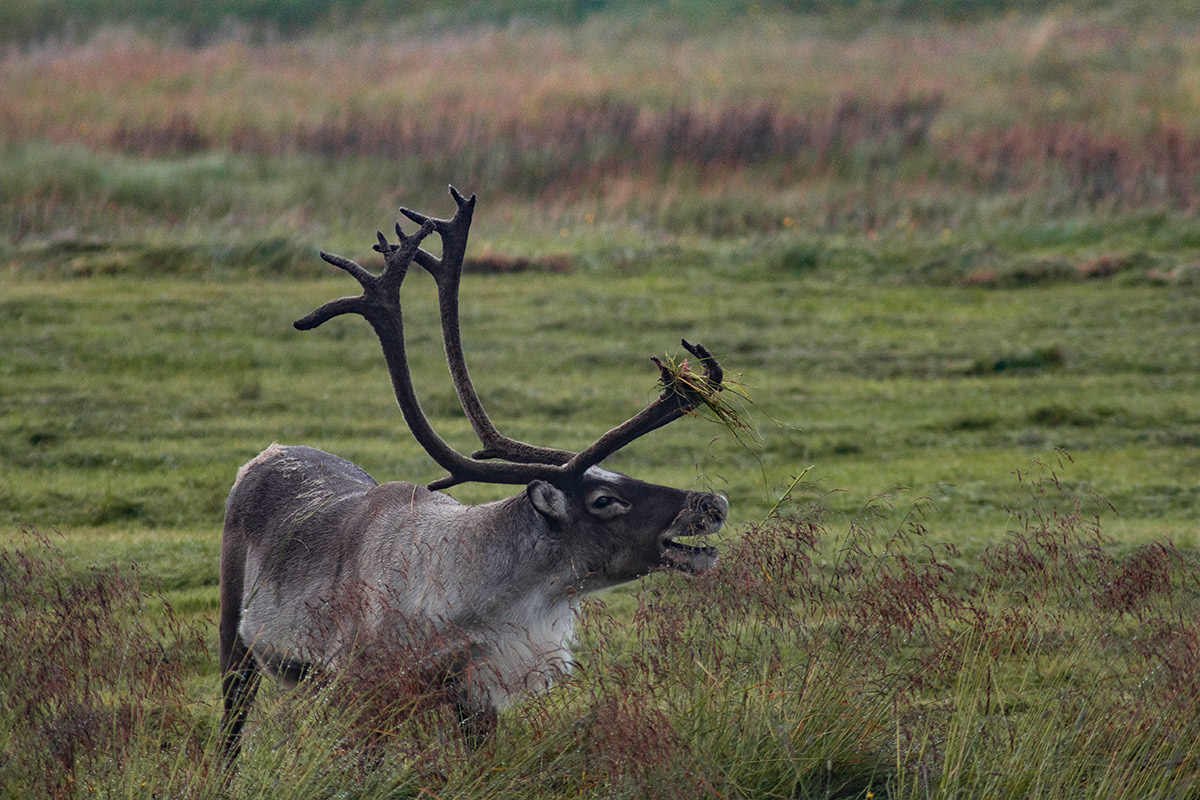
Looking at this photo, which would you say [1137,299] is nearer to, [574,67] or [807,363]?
[807,363]

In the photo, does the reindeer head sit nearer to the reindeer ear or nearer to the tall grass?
the reindeer ear

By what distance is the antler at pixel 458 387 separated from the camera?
5.47 meters

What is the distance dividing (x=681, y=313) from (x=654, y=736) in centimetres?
1215

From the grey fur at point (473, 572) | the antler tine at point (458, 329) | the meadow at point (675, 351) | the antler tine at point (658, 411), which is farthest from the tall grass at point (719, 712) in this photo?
the antler tine at point (458, 329)

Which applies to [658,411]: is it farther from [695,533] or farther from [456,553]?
[456,553]

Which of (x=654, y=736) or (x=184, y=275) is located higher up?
(x=654, y=736)

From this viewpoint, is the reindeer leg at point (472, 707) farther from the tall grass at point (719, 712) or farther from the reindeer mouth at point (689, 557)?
the reindeer mouth at point (689, 557)

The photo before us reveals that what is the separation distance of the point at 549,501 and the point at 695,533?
644 millimetres

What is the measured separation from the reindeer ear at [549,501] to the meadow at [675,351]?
18.1 inches

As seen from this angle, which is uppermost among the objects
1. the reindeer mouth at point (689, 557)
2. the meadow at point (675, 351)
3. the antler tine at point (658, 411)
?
the antler tine at point (658, 411)

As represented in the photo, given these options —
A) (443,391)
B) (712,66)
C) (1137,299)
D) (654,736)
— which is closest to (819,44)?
(712,66)

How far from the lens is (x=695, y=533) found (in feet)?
17.1

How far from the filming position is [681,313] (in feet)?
54.6

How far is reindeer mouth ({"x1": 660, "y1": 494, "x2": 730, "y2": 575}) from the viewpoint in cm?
523
